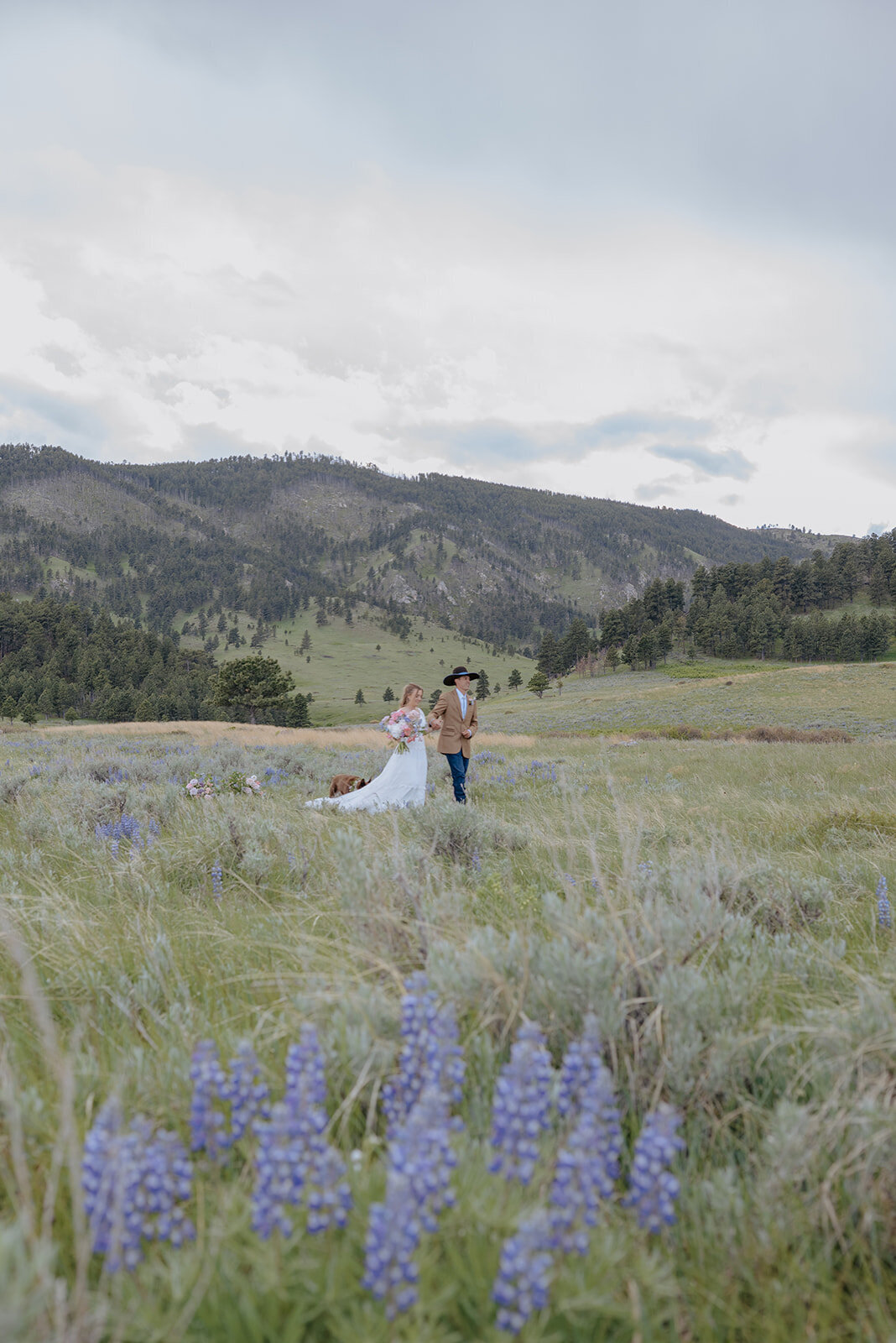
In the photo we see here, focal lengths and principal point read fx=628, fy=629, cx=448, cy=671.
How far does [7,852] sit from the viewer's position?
5.18m

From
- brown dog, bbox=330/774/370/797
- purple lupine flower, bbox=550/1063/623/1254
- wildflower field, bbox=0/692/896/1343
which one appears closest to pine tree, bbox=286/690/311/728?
brown dog, bbox=330/774/370/797

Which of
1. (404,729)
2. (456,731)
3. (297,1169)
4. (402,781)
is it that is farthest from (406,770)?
(297,1169)

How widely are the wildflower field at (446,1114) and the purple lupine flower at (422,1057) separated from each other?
2cm

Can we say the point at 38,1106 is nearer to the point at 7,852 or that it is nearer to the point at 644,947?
the point at 644,947

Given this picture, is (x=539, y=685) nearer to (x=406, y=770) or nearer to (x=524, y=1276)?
(x=406, y=770)

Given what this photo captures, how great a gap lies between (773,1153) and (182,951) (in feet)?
9.05

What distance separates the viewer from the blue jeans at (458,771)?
1096 cm

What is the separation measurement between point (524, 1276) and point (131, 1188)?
0.88 m

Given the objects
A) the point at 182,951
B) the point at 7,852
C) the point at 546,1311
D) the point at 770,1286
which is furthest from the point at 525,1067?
the point at 7,852

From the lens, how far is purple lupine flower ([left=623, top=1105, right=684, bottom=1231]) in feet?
4.49

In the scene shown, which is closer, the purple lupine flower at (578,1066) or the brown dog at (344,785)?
the purple lupine flower at (578,1066)

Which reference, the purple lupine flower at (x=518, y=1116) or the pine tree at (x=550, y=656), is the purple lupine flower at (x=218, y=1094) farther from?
the pine tree at (x=550, y=656)

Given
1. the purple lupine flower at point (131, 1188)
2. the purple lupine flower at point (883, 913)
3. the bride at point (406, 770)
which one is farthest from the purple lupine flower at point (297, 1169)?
the bride at point (406, 770)

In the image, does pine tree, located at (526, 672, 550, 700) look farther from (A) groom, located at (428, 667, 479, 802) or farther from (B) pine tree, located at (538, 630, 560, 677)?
(A) groom, located at (428, 667, 479, 802)
